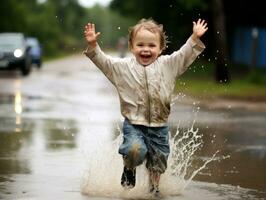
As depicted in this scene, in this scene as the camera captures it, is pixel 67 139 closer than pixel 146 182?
No

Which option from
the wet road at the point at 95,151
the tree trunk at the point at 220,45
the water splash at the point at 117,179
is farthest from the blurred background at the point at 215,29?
the water splash at the point at 117,179

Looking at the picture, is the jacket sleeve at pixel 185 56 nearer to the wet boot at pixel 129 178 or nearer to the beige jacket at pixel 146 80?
the beige jacket at pixel 146 80

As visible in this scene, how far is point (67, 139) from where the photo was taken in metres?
11.0

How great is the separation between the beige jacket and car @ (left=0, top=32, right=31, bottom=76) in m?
25.3

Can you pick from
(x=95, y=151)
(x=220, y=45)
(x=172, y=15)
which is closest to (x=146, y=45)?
(x=95, y=151)

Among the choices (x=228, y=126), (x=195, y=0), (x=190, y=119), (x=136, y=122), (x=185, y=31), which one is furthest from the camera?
(x=185, y=31)

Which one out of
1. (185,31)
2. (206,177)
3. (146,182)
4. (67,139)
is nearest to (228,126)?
(67,139)

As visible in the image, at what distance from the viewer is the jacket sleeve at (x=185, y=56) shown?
6.64 m

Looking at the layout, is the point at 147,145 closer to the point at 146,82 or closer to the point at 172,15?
the point at 146,82

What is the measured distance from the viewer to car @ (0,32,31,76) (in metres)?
31.7

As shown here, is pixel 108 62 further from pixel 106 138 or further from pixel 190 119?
pixel 190 119

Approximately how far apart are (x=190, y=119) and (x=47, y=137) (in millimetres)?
3837

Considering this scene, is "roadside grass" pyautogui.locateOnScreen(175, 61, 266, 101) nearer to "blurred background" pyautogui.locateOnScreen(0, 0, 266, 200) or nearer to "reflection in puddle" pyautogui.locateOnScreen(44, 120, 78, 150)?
"blurred background" pyautogui.locateOnScreen(0, 0, 266, 200)

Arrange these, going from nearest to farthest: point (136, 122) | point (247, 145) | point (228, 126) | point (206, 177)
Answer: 1. point (136, 122)
2. point (206, 177)
3. point (247, 145)
4. point (228, 126)
